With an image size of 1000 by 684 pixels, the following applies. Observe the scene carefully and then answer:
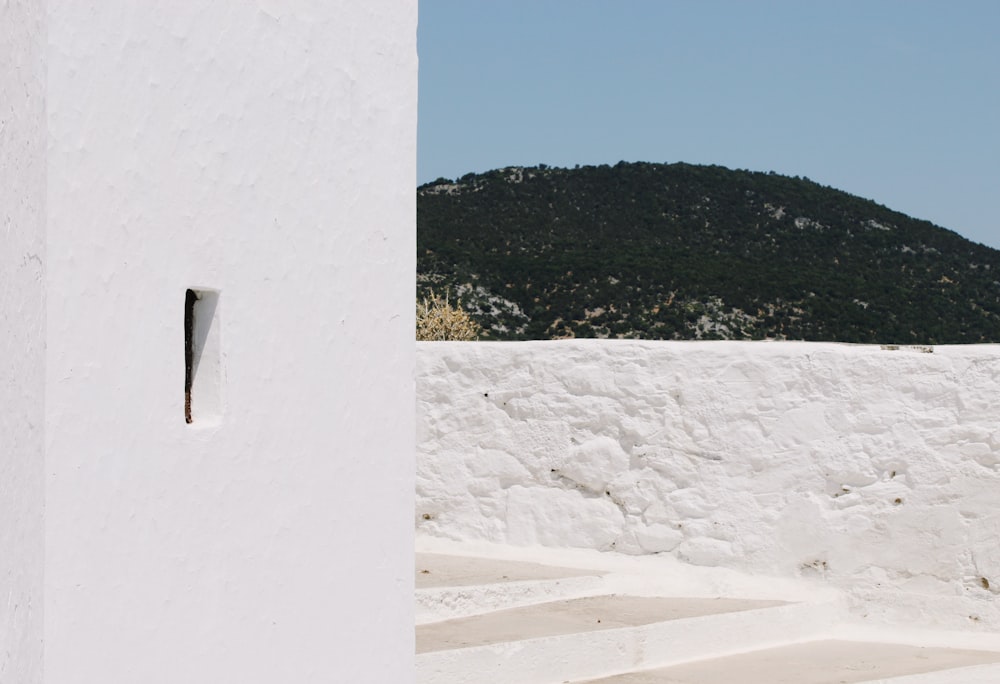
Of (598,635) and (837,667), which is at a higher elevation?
(598,635)

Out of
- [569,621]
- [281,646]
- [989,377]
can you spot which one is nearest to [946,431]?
[989,377]

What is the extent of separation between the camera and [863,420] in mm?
5832

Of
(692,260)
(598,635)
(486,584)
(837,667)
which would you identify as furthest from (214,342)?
(692,260)

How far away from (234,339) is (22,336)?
29.9 inches

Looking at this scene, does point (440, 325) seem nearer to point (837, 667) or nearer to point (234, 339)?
point (837, 667)

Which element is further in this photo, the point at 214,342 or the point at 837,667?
the point at 837,667

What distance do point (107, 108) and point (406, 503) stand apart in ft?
4.68

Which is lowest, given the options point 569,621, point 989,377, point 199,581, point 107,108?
point 569,621

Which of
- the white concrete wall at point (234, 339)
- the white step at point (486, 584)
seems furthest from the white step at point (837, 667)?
the white concrete wall at point (234, 339)

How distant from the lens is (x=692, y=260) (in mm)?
34688

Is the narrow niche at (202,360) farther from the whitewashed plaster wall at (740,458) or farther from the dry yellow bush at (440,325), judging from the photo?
the dry yellow bush at (440,325)

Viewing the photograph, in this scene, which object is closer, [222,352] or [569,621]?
[222,352]

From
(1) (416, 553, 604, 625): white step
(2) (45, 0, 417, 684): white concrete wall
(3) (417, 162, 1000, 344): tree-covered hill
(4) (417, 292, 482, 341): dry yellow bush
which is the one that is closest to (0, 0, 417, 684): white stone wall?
(2) (45, 0, 417, 684): white concrete wall

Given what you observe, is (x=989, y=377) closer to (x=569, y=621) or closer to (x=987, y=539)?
(x=987, y=539)
